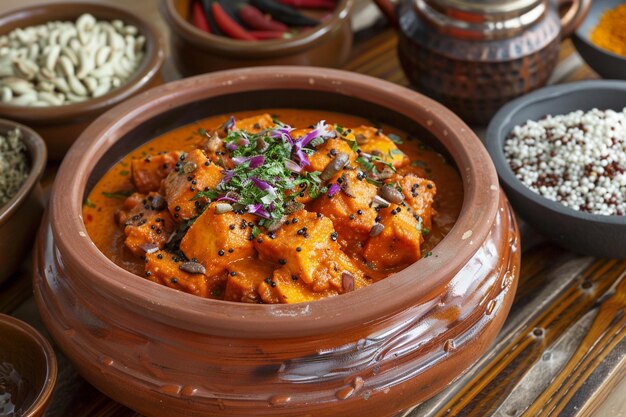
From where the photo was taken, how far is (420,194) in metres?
2.23

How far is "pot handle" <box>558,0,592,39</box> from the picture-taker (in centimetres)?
325

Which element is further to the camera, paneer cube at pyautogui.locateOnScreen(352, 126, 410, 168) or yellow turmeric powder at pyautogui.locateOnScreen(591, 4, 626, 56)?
yellow turmeric powder at pyautogui.locateOnScreen(591, 4, 626, 56)

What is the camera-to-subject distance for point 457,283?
2.03 meters

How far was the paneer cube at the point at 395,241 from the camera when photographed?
6.75ft

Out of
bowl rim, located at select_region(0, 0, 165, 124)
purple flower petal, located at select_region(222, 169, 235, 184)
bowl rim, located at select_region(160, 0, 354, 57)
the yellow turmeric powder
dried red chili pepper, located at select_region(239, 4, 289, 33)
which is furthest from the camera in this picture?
dried red chili pepper, located at select_region(239, 4, 289, 33)

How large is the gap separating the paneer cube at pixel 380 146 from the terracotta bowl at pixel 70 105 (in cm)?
108

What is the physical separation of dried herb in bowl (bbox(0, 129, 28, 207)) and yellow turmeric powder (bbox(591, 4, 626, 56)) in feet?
8.20

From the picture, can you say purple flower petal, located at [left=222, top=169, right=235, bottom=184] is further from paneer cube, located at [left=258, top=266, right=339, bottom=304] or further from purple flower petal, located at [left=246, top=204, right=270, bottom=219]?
paneer cube, located at [left=258, top=266, right=339, bottom=304]

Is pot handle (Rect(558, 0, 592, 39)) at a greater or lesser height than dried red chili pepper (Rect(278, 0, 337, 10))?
greater

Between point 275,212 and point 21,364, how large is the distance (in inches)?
34.2

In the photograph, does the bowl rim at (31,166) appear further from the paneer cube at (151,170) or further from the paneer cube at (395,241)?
the paneer cube at (395,241)

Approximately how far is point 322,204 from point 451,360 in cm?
55

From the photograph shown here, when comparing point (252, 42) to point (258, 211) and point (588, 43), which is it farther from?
point (588, 43)

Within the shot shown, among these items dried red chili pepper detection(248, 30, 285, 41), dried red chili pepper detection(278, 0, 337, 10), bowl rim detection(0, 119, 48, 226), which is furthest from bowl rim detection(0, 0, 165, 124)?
dried red chili pepper detection(278, 0, 337, 10)
